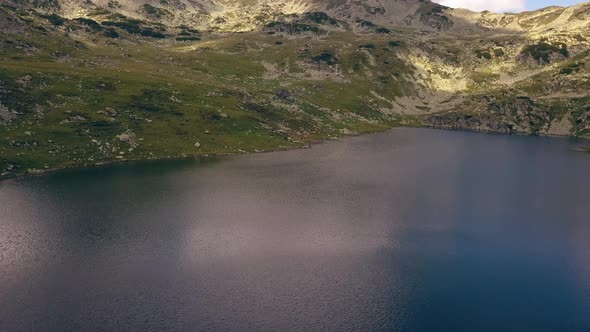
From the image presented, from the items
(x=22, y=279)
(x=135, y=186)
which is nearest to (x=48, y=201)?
(x=135, y=186)

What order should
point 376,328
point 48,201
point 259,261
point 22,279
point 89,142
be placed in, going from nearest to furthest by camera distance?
point 376,328 < point 22,279 < point 259,261 < point 48,201 < point 89,142

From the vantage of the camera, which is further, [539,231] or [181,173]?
[181,173]

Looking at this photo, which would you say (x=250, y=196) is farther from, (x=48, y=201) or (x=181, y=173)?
(x=48, y=201)

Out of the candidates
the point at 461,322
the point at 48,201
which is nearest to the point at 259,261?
the point at 461,322

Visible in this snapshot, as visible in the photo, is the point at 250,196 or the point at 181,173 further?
the point at 181,173

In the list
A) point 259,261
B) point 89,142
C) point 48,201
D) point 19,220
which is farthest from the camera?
point 89,142

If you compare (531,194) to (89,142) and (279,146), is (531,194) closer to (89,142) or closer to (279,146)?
(279,146)
